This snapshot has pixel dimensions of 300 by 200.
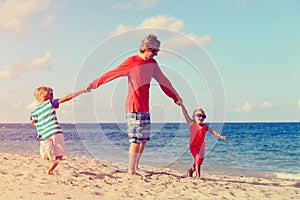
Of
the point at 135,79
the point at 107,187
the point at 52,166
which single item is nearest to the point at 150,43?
the point at 135,79

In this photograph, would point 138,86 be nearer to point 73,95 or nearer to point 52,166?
point 73,95

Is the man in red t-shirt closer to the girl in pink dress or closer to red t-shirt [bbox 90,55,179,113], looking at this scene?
red t-shirt [bbox 90,55,179,113]

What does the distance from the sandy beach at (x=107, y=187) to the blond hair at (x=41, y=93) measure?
1.28 metres

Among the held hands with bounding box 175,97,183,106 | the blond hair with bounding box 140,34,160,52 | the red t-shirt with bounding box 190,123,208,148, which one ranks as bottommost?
the red t-shirt with bounding box 190,123,208,148

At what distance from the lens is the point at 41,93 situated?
675cm

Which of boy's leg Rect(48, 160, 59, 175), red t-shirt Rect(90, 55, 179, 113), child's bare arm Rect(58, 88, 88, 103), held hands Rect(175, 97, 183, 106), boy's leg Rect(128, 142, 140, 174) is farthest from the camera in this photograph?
held hands Rect(175, 97, 183, 106)

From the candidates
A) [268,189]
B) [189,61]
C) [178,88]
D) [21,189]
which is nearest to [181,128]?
[178,88]

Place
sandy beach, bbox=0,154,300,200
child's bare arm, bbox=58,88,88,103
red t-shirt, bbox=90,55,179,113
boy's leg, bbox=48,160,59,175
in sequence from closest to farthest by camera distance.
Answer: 1. sandy beach, bbox=0,154,300,200
2. child's bare arm, bbox=58,88,88,103
3. red t-shirt, bbox=90,55,179,113
4. boy's leg, bbox=48,160,59,175

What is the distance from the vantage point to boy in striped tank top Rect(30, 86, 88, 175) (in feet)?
21.6

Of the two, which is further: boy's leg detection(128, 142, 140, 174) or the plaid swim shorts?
boy's leg detection(128, 142, 140, 174)

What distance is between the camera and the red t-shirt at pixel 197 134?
7.94m

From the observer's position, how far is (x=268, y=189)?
7.58m

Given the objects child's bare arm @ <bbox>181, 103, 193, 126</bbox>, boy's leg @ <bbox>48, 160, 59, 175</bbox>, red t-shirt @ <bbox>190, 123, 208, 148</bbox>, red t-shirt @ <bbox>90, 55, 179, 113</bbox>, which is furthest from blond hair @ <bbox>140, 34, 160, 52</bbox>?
boy's leg @ <bbox>48, 160, 59, 175</bbox>

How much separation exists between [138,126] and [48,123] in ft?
4.65
